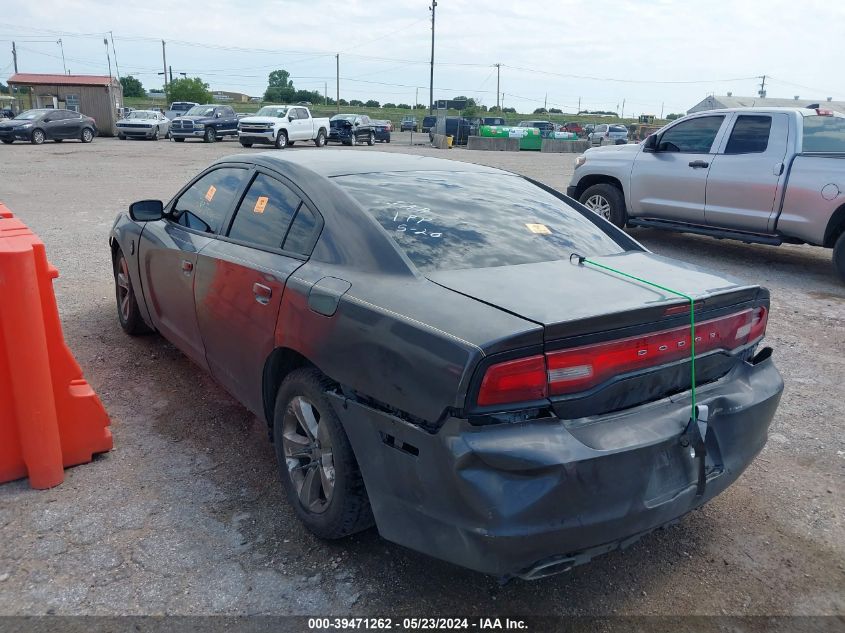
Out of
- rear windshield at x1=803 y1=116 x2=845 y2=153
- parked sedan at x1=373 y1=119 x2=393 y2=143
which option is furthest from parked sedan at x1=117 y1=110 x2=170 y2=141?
rear windshield at x1=803 y1=116 x2=845 y2=153

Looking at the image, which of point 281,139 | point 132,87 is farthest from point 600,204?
point 132,87

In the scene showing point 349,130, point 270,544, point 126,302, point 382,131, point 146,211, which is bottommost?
point 270,544

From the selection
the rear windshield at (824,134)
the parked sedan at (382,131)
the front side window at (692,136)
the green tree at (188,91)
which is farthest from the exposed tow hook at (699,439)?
the green tree at (188,91)

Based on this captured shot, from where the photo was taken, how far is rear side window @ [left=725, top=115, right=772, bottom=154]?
26.7 ft

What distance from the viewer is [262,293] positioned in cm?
312

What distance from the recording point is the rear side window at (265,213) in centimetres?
332

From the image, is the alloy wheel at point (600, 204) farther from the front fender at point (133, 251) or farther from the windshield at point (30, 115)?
the windshield at point (30, 115)

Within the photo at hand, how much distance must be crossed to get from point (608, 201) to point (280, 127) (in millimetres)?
21871

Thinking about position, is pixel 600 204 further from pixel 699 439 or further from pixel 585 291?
pixel 699 439

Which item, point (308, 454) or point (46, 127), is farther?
point (46, 127)

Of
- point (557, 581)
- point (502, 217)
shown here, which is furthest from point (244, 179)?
point (557, 581)

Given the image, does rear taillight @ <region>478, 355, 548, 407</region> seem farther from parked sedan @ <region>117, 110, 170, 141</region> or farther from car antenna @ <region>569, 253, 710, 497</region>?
parked sedan @ <region>117, 110, 170, 141</region>

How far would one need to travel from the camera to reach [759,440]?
2.81 meters

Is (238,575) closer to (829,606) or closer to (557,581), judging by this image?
(557,581)
